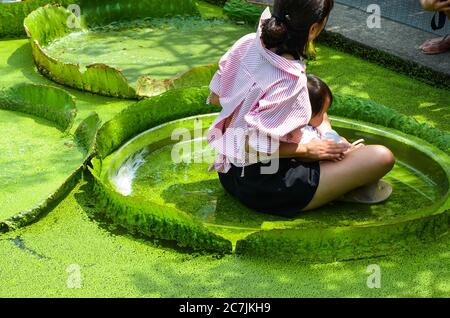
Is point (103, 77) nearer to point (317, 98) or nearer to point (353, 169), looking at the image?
point (317, 98)

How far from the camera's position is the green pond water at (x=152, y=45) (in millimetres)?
4414

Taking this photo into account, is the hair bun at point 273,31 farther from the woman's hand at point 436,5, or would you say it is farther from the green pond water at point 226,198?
the woman's hand at point 436,5

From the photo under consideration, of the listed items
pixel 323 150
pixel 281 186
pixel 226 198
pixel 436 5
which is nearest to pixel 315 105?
pixel 323 150

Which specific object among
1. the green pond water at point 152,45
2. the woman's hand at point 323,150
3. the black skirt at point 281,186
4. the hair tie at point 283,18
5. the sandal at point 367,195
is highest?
the hair tie at point 283,18

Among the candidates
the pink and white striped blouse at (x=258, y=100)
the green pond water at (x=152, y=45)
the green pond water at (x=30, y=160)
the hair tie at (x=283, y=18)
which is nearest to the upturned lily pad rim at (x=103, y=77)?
the green pond water at (x=152, y=45)

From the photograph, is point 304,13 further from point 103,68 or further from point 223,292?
point 103,68

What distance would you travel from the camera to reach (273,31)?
267cm

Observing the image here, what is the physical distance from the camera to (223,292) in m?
2.43

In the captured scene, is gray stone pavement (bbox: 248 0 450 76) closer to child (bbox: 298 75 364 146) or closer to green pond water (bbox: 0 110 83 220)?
child (bbox: 298 75 364 146)

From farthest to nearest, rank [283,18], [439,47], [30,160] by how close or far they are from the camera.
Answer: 1. [439,47]
2. [30,160]
3. [283,18]

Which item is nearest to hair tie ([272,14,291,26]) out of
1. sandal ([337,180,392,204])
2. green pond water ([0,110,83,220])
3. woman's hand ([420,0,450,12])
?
sandal ([337,180,392,204])

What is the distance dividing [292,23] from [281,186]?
1.76 feet

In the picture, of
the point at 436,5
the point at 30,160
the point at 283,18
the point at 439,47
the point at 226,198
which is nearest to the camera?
the point at 283,18

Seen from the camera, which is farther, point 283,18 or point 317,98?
point 317,98
